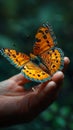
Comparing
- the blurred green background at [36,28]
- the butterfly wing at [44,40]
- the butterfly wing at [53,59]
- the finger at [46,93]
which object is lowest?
the finger at [46,93]

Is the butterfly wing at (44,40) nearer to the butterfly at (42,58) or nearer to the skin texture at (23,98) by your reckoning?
the butterfly at (42,58)

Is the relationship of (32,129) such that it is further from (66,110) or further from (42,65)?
(42,65)

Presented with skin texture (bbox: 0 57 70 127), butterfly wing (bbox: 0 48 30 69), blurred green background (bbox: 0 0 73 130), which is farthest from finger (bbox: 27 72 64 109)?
blurred green background (bbox: 0 0 73 130)

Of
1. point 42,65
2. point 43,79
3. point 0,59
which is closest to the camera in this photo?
point 43,79

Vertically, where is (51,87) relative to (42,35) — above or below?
below

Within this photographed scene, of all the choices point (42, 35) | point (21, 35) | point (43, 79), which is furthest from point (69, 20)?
point (43, 79)

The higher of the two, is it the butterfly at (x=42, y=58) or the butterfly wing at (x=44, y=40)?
the butterfly wing at (x=44, y=40)

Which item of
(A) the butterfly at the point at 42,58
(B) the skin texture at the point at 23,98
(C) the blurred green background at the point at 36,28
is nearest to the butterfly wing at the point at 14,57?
(A) the butterfly at the point at 42,58
